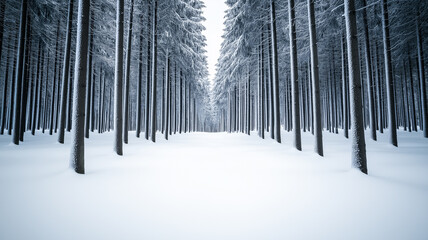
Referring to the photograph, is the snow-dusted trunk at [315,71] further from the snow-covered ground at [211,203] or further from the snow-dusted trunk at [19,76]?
the snow-dusted trunk at [19,76]

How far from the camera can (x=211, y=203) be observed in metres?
3.33

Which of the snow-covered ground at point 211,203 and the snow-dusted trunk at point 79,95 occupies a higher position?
the snow-dusted trunk at point 79,95

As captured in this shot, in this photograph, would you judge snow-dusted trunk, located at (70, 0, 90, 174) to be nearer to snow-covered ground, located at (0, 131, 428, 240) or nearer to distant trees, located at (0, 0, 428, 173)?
distant trees, located at (0, 0, 428, 173)

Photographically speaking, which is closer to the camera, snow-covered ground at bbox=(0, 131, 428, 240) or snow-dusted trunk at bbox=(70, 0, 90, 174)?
snow-covered ground at bbox=(0, 131, 428, 240)

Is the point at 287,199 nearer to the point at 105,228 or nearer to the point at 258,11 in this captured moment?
the point at 105,228

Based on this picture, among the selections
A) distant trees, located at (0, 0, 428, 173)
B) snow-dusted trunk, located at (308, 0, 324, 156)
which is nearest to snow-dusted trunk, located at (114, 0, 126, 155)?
distant trees, located at (0, 0, 428, 173)

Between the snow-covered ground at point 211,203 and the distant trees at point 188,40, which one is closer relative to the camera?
the snow-covered ground at point 211,203

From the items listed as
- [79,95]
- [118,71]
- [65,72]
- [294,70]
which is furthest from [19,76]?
[294,70]

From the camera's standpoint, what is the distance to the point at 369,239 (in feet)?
7.93

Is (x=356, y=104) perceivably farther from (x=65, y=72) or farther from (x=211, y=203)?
(x=65, y=72)

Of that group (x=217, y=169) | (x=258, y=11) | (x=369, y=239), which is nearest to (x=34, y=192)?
(x=217, y=169)

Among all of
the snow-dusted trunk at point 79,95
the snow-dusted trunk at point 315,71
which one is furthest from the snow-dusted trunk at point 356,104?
the snow-dusted trunk at point 79,95

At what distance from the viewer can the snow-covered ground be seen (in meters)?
2.53

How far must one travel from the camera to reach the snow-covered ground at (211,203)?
2531 millimetres
